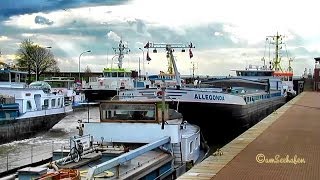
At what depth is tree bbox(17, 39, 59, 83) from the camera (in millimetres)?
95750

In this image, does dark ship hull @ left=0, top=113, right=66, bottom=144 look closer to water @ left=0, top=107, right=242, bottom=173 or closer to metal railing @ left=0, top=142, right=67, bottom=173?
water @ left=0, top=107, right=242, bottom=173

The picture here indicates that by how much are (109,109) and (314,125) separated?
1327 centimetres

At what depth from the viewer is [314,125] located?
Result: 89.5 ft

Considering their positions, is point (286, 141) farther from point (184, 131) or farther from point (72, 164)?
point (72, 164)

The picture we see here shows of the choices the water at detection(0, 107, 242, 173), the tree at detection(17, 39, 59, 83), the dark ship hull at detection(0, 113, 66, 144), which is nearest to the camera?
the water at detection(0, 107, 242, 173)

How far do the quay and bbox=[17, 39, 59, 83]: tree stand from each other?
7791cm

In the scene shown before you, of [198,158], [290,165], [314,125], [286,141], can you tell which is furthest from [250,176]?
[314,125]

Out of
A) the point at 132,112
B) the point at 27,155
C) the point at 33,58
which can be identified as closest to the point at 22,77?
the point at 27,155

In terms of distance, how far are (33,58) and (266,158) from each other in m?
86.2

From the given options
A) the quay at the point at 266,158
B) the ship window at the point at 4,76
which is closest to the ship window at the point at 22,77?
the ship window at the point at 4,76

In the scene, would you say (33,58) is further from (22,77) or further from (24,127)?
(24,127)

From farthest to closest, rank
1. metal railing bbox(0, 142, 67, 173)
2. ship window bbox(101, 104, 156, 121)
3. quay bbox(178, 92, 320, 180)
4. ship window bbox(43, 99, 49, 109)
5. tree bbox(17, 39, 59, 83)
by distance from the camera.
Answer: tree bbox(17, 39, 59, 83), ship window bbox(43, 99, 49, 109), metal railing bbox(0, 142, 67, 173), ship window bbox(101, 104, 156, 121), quay bbox(178, 92, 320, 180)

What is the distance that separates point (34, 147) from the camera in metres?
32.5

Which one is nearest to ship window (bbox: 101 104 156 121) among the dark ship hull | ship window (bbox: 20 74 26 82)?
the dark ship hull
